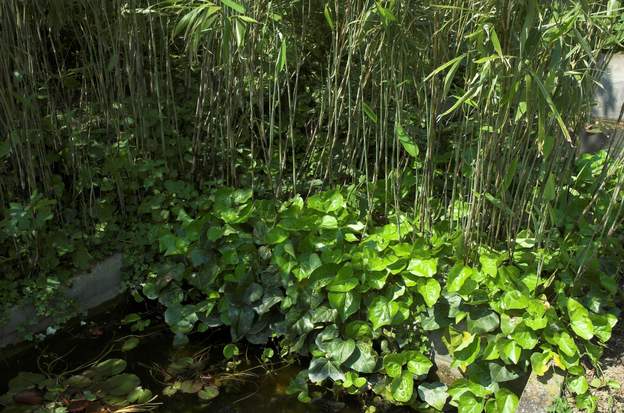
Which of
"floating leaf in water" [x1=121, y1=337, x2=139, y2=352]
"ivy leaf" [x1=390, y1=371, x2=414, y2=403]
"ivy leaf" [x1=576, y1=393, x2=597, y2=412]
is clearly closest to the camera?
"ivy leaf" [x1=576, y1=393, x2=597, y2=412]

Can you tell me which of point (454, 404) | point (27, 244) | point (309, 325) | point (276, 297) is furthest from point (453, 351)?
point (27, 244)

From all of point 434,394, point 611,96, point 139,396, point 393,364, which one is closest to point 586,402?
point 434,394

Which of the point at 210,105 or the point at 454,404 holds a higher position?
the point at 210,105

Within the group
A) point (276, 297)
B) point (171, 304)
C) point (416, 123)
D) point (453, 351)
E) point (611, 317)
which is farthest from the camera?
point (416, 123)

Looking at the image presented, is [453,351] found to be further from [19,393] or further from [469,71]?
[19,393]

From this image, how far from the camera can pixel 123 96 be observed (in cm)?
289

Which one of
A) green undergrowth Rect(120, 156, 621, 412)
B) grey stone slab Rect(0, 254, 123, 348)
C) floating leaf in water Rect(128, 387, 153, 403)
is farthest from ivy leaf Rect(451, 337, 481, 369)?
grey stone slab Rect(0, 254, 123, 348)

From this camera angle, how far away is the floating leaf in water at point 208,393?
8.11ft

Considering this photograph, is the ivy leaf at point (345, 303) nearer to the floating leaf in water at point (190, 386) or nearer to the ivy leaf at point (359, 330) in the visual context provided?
the ivy leaf at point (359, 330)

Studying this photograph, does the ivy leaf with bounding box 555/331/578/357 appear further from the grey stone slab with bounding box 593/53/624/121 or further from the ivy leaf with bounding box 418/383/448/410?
the grey stone slab with bounding box 593/53/624/121

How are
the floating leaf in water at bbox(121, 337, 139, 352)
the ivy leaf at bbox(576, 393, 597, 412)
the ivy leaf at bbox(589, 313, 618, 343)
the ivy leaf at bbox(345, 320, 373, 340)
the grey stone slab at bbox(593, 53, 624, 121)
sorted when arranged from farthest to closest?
the grey stone slab at bbox(593, 53, 624, 121)
the floating leaf in water at bbox(121, 337, 139, 352)
the ivy leaf at bbox(345, 320, 373, 340)
the ivy leaf at bbox(589, 313, 618, 343)
the ivy leaf at bbox(576, 393, 597, 412)

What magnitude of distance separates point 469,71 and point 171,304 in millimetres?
1494

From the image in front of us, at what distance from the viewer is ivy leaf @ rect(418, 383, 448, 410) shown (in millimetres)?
2346

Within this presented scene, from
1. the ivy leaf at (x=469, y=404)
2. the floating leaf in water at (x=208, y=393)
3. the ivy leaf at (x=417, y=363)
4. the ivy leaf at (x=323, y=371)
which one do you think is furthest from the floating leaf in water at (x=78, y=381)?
the ivy leaf at (x=469, y=404)
